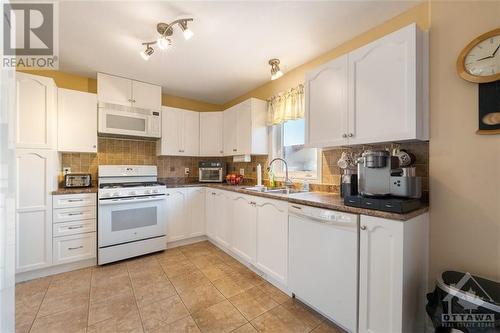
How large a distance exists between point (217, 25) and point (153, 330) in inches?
96.5

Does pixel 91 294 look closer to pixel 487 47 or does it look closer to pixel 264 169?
pixel 264 169

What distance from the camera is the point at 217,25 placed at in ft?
5.97

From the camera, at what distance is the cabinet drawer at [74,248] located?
7.59 ft

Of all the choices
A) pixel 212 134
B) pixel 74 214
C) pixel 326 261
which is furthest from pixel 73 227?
pixel 326 261

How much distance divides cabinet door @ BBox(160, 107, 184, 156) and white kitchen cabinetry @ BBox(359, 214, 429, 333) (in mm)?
2806

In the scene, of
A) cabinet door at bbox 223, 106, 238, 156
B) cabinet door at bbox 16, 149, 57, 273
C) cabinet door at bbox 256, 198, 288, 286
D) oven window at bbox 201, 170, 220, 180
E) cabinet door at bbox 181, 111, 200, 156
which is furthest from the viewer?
oven window at bbox 201, 170, 220, 180

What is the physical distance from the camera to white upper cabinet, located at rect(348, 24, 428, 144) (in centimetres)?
140

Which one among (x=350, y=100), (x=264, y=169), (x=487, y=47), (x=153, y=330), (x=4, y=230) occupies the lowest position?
(x=153, y=330)

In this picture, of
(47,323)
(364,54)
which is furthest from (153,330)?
(364,54)

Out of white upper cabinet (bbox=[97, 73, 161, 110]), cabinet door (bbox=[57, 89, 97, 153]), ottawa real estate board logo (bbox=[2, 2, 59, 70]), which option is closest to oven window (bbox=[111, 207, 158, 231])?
cabinet door (bbox=[57, 89, 97, 153])

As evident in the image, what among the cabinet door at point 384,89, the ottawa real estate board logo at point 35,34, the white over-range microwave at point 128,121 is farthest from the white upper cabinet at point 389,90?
the white over-range microwave at point 128,121

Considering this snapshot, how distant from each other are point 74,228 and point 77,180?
1.98ft

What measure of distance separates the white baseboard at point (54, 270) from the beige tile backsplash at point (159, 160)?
3.64ft

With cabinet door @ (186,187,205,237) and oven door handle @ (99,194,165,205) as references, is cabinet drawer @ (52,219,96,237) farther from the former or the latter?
cabinet door @ (186,187,205,237)
